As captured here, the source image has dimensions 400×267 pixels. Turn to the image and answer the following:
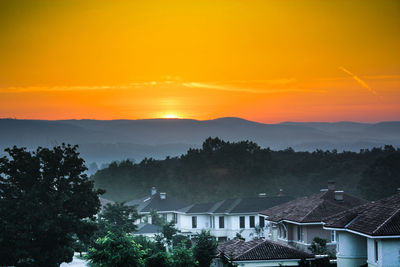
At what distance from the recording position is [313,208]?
5209 centimetres

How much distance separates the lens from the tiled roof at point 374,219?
1303 inches

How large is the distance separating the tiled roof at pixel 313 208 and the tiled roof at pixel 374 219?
959 cm

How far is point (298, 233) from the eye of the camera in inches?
2024

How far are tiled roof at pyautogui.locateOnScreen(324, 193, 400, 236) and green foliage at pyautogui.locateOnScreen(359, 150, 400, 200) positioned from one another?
57.3 metres

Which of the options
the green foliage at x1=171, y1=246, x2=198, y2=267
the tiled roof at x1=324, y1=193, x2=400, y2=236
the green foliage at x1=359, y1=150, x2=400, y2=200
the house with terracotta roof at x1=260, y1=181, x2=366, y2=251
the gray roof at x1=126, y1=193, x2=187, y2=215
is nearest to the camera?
the tiled roof at x1=324, y1=193, x2=400, y2=236

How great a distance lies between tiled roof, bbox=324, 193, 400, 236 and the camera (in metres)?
33.1

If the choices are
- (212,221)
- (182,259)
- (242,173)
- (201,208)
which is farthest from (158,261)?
(242,173)

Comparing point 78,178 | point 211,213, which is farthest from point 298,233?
point 211,213

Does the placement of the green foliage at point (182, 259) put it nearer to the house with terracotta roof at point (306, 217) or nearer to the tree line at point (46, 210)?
the tree line at point (46, 210)

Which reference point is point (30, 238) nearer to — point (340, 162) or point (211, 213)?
point (211, 213)

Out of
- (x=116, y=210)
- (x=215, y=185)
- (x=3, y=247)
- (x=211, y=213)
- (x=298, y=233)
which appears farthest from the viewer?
(x=215, y=185)

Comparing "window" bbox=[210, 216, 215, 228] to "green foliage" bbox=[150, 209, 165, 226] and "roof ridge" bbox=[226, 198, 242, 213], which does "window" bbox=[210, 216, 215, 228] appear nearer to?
"roof ridge" bbox=[226, 198, 242, 213]

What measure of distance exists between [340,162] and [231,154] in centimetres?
2076

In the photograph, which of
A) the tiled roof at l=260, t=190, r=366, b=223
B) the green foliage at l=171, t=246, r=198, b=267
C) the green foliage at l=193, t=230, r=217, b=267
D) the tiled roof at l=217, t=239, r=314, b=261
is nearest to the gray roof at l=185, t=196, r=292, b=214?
the tiled roof at l=260, t=190, r=366, b=223
